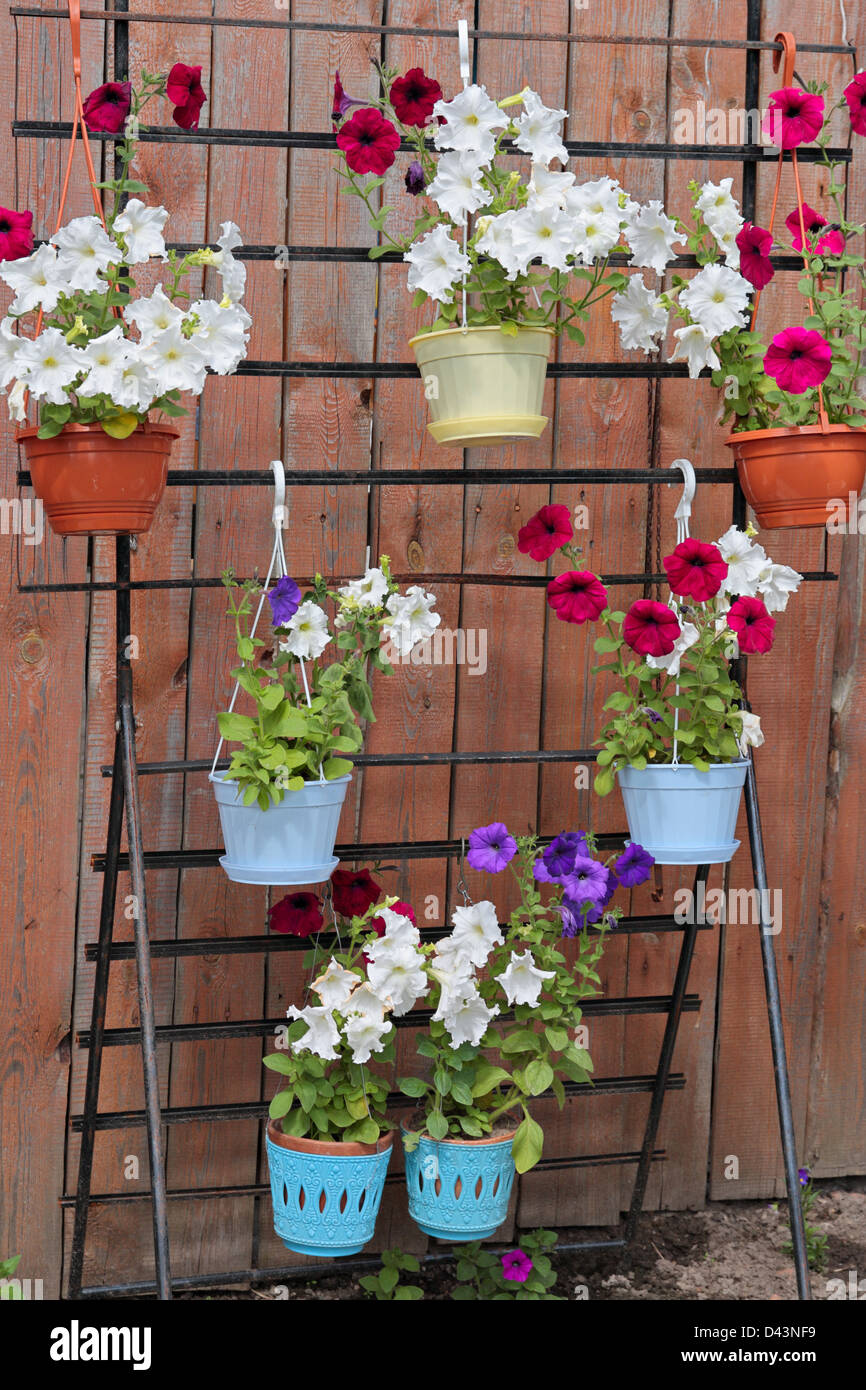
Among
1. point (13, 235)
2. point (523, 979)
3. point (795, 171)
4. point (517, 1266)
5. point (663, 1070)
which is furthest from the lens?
point (663, 1070)

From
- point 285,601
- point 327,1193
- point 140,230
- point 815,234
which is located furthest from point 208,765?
point 815,234

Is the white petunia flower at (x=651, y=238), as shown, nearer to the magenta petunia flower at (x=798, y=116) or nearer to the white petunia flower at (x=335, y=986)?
the magenta petunia flower at (x=798, y=116)

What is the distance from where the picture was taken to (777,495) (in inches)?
79.4

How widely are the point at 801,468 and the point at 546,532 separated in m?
0.41

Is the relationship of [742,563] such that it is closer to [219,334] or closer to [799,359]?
[799,359]

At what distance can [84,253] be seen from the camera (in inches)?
69.6

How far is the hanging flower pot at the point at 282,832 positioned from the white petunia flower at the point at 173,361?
0.56 meters

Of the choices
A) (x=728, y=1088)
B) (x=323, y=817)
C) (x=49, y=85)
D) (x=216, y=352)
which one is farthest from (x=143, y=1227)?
(x=49, y=85)

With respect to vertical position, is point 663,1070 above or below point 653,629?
below

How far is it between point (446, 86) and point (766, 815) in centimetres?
151

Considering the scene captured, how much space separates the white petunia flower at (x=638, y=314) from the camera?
2031mm

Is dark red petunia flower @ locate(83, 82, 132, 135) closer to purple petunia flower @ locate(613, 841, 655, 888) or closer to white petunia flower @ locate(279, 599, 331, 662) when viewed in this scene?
white petunia flower @ locate(279, 599, 331, 662)

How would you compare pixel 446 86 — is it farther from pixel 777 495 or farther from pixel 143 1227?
pixel 143 1227

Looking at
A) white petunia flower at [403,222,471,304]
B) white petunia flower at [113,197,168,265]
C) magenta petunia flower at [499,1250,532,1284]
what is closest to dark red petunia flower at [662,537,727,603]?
white petunia flower at [403,222,471,304]
